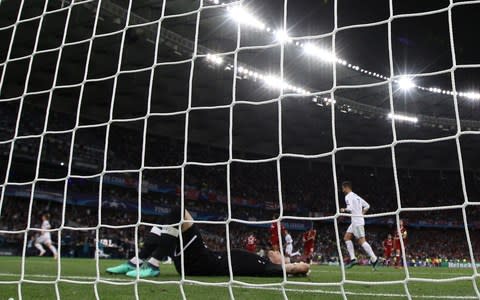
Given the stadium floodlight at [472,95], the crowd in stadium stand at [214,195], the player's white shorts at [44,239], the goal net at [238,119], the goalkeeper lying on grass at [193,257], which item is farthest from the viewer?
the stadium floodlight at [472,95]

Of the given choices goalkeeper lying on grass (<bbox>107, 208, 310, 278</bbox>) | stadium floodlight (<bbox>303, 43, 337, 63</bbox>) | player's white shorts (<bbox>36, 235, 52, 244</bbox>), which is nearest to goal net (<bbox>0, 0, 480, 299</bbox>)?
stadium floodlight (<bbox>303, 43, 337, 63</bbox>)

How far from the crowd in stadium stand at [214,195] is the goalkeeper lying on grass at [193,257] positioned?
1414cm

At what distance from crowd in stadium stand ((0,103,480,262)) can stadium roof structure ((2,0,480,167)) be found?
1.72 m

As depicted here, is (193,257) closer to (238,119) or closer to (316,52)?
(316,52)

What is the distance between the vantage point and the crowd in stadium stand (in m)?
19.8

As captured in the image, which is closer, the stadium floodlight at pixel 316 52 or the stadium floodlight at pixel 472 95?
the stadium floodlight at pixel 316 52

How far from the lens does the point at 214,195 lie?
83.3 ft

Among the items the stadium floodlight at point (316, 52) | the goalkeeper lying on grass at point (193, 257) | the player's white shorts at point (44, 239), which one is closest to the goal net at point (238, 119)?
the stadium floodlight at point (316, 52)

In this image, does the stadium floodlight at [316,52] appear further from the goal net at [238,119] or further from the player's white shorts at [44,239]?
the player's white shorts at [44,239]

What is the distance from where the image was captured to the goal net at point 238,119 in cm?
1680

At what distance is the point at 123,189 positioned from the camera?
23.3 meters

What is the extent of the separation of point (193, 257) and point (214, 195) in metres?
20.8

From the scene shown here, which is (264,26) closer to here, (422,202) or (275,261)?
(275,261)

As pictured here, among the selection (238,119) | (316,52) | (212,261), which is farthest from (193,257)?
(238,119)
